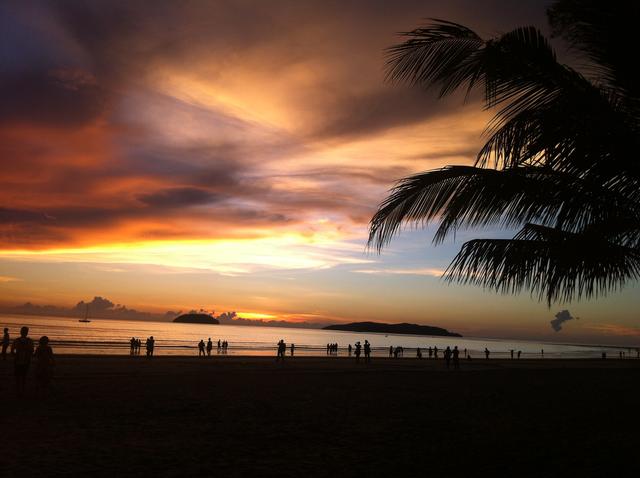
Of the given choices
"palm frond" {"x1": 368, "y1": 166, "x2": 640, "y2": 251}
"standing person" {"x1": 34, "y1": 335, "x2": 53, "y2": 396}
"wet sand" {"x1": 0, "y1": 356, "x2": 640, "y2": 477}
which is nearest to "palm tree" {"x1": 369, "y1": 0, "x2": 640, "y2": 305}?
"palm frond" {"x1": 368, "y1": 166, "x2": 640, "y2": 251}

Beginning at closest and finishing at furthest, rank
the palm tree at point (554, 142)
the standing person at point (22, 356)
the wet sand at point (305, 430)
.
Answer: the palm tree at point (554, 142), the wet sand at point (305, 430), the standing person at point (22, 356)

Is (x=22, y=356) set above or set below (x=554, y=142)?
below

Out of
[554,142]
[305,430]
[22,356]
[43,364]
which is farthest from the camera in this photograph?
[43,364]

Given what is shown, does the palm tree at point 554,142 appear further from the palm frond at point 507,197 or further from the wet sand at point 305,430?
the wet sand at point 305,430

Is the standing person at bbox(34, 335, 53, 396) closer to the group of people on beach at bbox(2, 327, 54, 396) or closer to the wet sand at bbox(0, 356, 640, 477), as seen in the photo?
the group of people on beach at bbox(2, 327, 54, 396)

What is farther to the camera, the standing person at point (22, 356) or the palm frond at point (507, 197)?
the standing person at point (22, 356)

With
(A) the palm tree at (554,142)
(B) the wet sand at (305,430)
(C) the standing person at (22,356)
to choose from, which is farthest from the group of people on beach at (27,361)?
(A) the palm tree at (554,142)

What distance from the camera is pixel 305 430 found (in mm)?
10695

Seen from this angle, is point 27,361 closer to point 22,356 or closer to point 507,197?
point 22,356

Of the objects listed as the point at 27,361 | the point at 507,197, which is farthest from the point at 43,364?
the point at 507,197

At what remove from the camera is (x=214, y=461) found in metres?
7.93

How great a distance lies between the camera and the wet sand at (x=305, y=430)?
7758 millimetres

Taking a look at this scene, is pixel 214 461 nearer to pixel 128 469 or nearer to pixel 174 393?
pixel 128 469

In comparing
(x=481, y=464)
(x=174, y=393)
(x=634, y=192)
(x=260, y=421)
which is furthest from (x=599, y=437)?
(x=174, y=393)
